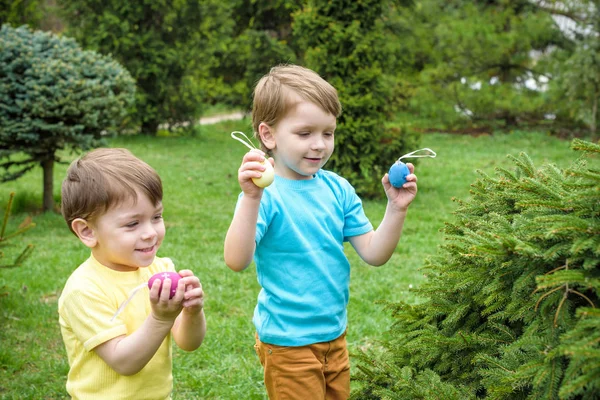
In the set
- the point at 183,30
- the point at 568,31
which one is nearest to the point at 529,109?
the point at 568,31

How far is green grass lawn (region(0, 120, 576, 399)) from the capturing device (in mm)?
4160

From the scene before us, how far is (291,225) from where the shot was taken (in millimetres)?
2512

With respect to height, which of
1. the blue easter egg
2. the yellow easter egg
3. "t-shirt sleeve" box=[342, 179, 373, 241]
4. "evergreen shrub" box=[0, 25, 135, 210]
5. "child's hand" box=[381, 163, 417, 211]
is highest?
the yellow easter egg

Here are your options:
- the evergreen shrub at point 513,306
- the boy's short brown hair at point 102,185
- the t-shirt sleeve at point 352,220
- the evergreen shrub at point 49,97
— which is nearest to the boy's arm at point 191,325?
the boy's short brown hair at point 102,185

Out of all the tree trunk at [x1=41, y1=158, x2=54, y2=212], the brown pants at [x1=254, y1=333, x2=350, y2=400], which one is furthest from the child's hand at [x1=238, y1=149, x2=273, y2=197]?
the tree trunk at [x1=41, y1=158, x2=54, y2=212]

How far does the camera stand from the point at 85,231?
2145 millimetres

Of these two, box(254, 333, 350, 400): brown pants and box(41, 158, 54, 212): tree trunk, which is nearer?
box(254, 333, 350, 400): brown pants

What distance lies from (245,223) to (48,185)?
6.67 metres

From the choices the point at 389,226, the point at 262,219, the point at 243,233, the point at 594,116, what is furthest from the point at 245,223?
the point at 594,116

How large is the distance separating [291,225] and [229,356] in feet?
7.24

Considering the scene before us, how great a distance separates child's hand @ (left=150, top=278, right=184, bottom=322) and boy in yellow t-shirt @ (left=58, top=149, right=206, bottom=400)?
11cm

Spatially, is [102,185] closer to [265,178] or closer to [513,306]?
[265,178]

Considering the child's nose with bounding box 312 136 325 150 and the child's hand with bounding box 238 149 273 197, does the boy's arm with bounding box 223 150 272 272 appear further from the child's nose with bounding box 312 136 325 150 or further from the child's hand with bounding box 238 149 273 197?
the child's nose with bounding box 312 136 325 150

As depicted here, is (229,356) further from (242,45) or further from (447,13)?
(447,13)
